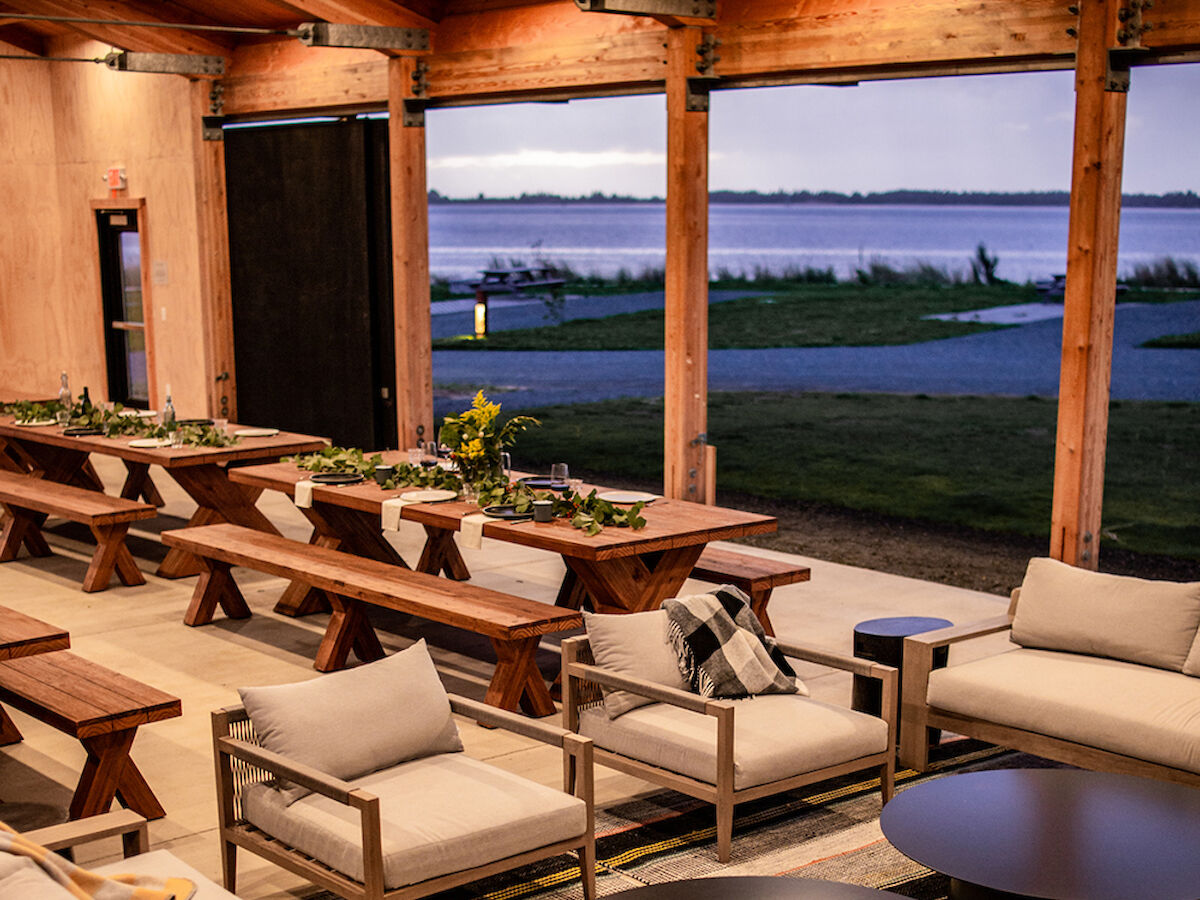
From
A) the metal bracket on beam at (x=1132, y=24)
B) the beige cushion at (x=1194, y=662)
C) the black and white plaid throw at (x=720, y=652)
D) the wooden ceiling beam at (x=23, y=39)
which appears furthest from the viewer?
the wooden ceiling beam at (x=23, y=39)

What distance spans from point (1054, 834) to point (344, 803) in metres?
1.94

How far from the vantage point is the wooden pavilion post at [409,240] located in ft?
32.6

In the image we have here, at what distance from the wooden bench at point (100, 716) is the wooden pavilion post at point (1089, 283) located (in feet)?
13.1

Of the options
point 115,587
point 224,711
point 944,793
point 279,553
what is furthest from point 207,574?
point 944,793

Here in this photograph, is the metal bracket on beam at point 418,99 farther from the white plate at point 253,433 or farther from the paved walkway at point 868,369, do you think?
the paved walkway at point 868,369

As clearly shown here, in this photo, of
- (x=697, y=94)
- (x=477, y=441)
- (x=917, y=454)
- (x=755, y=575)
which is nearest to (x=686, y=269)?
(x=697, y=94)

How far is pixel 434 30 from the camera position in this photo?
32.2 feet

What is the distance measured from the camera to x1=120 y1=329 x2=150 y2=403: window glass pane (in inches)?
546

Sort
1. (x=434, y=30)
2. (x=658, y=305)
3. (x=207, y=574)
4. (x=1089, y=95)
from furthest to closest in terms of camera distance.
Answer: (x=658, y=305) < (x=434, y=30) < (x=207, y=574) < (x=1089, y=95)

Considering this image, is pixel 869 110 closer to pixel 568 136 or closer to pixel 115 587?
pixel 568 136

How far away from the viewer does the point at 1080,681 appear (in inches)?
196

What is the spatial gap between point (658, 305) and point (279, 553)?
128 feet

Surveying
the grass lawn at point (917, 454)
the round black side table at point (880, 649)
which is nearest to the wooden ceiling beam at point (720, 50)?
the round black side table at point (880, 649)

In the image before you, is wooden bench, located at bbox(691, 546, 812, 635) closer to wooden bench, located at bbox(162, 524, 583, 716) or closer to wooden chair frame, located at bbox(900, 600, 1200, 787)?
wooden bench, located at bbox(162, 524, 583, 716)
